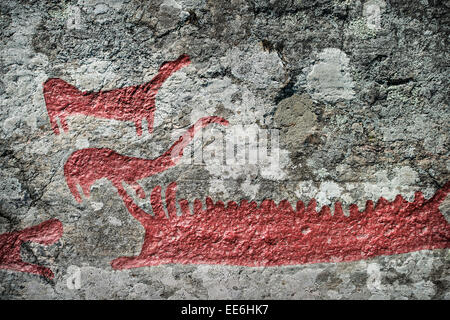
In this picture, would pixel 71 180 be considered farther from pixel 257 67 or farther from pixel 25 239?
pixel 257 67

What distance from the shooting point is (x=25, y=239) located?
1248 mm

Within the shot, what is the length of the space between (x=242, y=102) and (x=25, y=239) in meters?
1.02

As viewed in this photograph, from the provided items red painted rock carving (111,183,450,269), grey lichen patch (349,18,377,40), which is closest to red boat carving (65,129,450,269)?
red painted rock carving (111,183,450,269)

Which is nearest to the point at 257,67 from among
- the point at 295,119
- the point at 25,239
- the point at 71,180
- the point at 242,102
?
the point at 242,102

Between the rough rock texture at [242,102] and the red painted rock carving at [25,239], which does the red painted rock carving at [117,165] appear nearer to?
the rough rock texture at [242,102]

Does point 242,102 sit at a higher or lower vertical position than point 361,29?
lower

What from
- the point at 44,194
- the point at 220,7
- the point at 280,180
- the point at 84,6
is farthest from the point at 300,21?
the point at 44,194

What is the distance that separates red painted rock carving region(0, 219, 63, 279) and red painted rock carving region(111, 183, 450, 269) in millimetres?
273

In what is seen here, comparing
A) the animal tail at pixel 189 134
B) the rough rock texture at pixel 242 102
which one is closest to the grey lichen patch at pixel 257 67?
the rough rock texture at pixel 242 102

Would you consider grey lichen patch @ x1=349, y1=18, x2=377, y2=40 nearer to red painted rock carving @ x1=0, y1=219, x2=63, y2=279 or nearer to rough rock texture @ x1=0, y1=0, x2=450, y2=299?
rough rock texture @ x1=0, y1=0, x2=450, y2=299

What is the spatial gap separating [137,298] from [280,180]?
0.76m

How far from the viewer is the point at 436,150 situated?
1.18 m

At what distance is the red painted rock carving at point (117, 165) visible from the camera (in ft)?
3.95

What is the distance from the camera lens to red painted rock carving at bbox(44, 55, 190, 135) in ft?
3.87
